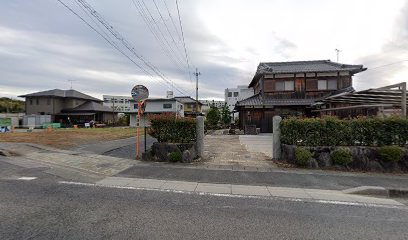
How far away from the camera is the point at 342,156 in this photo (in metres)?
8.61

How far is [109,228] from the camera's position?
391 centimetres

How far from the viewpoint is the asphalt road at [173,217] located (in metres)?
3.80

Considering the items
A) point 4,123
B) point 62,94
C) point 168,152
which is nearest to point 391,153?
point 168,152

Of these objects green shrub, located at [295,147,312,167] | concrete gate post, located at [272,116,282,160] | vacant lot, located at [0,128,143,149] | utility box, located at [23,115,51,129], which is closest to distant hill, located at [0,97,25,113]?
utility box, located at [23,115,51,129]

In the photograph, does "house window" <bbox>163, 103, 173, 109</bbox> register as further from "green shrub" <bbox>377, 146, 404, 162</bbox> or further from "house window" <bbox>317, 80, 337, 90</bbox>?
"green shrub" <bbox>377, 146, 404, 162</bbox>

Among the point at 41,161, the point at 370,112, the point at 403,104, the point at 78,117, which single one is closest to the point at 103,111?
the point at 78,117

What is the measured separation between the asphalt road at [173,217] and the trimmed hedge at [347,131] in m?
4.13

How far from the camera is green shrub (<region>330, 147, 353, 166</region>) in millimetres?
8602

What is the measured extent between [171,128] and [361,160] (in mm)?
7112

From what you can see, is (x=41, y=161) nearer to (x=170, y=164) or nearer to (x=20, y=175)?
(x=20, y=175)

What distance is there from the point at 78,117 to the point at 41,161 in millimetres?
44127

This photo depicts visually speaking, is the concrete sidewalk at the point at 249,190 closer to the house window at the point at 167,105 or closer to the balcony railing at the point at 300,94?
the balcony railing at the point at 300,94

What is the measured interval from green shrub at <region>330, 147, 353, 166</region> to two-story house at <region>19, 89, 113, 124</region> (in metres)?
48.5

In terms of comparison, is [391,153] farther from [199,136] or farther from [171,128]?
[171,128]
